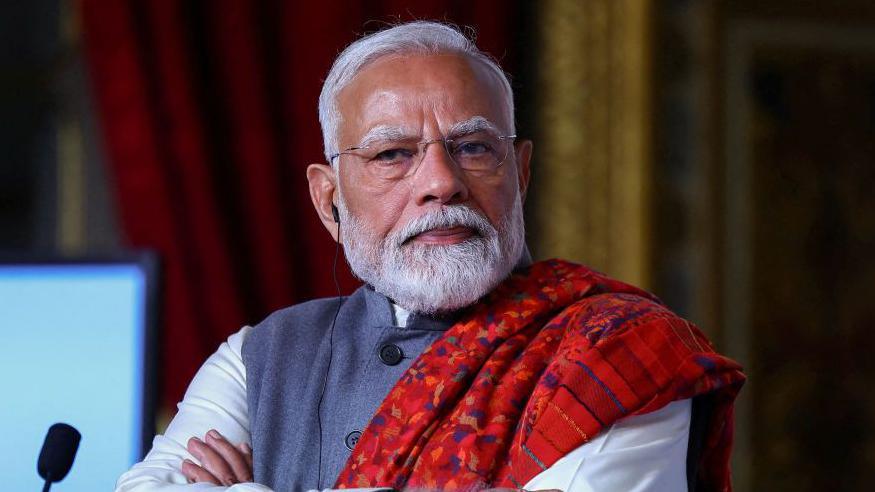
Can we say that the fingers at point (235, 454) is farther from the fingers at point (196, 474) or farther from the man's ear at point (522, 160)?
the man's ear at point (522, 160)

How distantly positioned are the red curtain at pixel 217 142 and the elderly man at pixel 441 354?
58.8 inches

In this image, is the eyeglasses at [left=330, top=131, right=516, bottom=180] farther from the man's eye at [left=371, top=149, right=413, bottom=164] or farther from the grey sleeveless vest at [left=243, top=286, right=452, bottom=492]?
the grey sleeveless vest at [left=243, top=286, right=452, bottom=492]

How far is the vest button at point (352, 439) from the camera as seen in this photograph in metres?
1.92

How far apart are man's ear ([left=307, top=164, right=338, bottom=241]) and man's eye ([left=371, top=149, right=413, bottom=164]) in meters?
0.21

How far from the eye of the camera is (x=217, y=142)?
143 inches

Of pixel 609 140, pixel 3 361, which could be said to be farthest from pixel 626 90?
pixel 3 361

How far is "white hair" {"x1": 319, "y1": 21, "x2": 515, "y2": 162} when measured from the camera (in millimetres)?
2029

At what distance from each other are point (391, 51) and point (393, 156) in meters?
0.19

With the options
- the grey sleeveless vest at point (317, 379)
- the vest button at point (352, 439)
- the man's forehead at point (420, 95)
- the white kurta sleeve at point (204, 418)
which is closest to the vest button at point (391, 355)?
the grey sleeveless vest at point (317, 379)

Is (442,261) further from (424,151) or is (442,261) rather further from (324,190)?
(324,190)

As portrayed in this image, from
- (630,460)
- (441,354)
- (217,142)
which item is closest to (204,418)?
(441,354)

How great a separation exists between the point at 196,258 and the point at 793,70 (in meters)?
1.90

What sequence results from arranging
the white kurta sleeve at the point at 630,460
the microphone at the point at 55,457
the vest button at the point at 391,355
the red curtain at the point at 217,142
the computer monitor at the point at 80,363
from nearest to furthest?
the white kurta sleeve at the point at 630,460 → the microphone at the point at 55,457 → the vest button at the point at 391,355 → the computer monitor at the point at 80,363 → the red curtain at the point at 217,142

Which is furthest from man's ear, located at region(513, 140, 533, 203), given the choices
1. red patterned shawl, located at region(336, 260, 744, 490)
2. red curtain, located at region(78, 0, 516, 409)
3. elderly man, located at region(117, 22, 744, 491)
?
red curtain, located at region(78, 0, 516, 409)
